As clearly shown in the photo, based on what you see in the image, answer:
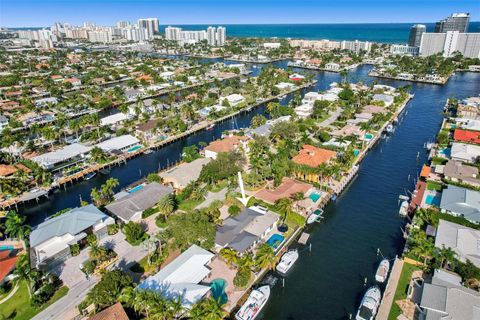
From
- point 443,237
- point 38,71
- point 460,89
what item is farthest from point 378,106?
point 38,71

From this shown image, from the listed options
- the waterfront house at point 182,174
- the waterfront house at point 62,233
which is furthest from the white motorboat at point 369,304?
the waterfront house at point 62,233

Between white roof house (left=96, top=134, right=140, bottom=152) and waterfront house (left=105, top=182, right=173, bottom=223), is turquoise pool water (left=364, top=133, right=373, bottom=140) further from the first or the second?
white roof house (left=96, top=134, right=140, bottom=152)

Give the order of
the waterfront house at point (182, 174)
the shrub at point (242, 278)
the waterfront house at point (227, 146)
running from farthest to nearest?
the waterfront house at point (227, 146)
the waterfront house at point (182, 174)
the shrub at point (242, 278)

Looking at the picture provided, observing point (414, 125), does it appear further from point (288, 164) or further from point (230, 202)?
point (230, 202)

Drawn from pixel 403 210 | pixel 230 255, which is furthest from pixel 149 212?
pixel 403 210

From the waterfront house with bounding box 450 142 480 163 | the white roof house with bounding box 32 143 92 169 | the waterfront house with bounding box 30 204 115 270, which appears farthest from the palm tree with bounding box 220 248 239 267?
the waterfront house with bounding box 450 142 480 163

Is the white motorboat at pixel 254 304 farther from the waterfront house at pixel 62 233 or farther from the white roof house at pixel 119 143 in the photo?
the white roof house at pixel 119 143

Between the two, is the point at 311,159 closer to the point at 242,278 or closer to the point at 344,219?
the point at 344,219
